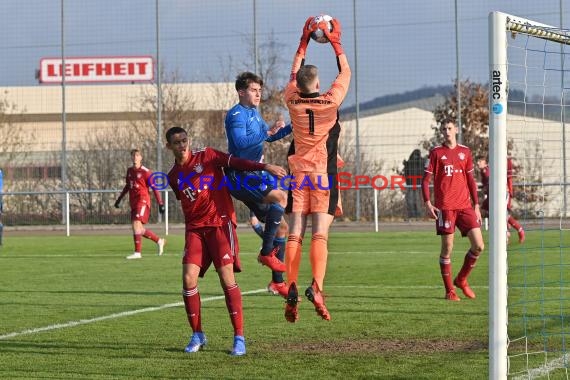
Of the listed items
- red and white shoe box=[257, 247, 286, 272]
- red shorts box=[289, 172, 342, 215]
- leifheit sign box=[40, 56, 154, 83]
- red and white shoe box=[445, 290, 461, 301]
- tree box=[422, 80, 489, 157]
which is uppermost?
leifheit sign box=[40, 56, 154, 83]

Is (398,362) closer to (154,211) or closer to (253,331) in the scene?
(253,331)

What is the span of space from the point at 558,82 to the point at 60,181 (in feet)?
85.0

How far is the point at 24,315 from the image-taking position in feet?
34.7

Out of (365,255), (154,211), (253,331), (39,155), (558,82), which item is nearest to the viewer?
(558,82)

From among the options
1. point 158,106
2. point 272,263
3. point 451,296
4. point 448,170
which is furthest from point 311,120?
point 158,106

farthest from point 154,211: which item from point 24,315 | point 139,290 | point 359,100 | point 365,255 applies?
point 24,315

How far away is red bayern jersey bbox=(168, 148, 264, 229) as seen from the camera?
8.09 metres

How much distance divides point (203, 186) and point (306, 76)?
4.03 ft

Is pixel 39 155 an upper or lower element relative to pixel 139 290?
upper

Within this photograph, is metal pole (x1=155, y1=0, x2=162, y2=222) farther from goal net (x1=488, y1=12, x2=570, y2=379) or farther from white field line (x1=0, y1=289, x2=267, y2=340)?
goal net (x1=488, y1=12, x2=570, y2=379)

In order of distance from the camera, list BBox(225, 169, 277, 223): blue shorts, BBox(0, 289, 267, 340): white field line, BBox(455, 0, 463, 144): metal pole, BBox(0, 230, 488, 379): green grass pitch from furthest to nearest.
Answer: BBox(455, 0, 463, 144): metal pole → BBox(225, 169, 277, 223): blue shorts → BBox(0, 289, 267, 340): white field line → BBox(0, 230, 488, 379): green grass pitch

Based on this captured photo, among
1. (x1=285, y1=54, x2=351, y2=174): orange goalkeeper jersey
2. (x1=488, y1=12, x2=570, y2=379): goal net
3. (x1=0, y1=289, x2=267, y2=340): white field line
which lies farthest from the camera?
(x1=0, y1=289, x2=267, y2=340): white field line

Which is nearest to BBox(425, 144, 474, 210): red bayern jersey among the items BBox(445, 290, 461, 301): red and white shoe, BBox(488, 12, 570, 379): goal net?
BBox(445, 290, 461, 301): red and white shoe

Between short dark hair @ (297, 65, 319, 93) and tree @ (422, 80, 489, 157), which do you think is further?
tree @ (422, 80, 489, 157)
